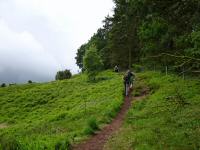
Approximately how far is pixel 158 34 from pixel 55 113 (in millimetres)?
11306

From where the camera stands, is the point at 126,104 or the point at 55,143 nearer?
the point at 55,143

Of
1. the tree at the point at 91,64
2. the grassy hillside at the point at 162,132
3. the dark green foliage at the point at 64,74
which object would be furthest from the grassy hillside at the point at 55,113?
the dark green foliage at the point at 64,74

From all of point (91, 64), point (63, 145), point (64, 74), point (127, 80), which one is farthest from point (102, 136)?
point (64, 74)

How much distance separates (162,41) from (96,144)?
18.9 m

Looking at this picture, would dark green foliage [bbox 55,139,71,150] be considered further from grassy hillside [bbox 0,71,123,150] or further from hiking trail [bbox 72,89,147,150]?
hiking trail [bbox 72,89,147,150]

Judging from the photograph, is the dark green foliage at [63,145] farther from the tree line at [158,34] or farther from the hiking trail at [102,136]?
the tree line at [158,34]

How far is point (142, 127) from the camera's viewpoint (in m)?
19.7

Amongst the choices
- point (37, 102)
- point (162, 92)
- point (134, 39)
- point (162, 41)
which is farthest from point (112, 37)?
point (162, 92)

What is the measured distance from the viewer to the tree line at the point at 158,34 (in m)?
15.3

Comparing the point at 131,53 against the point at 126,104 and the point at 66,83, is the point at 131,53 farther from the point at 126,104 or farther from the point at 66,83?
the point at 126,104

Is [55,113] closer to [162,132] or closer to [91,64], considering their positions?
[162,132]

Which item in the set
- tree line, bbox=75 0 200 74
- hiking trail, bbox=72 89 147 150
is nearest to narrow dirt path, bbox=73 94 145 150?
hiking trail, bbox=72 89 147 150

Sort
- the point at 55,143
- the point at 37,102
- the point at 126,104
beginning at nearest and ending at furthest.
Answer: the point at 55,143
the point at 126,104
the point at 37,102

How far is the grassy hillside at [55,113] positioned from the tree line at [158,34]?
4.48 metres
